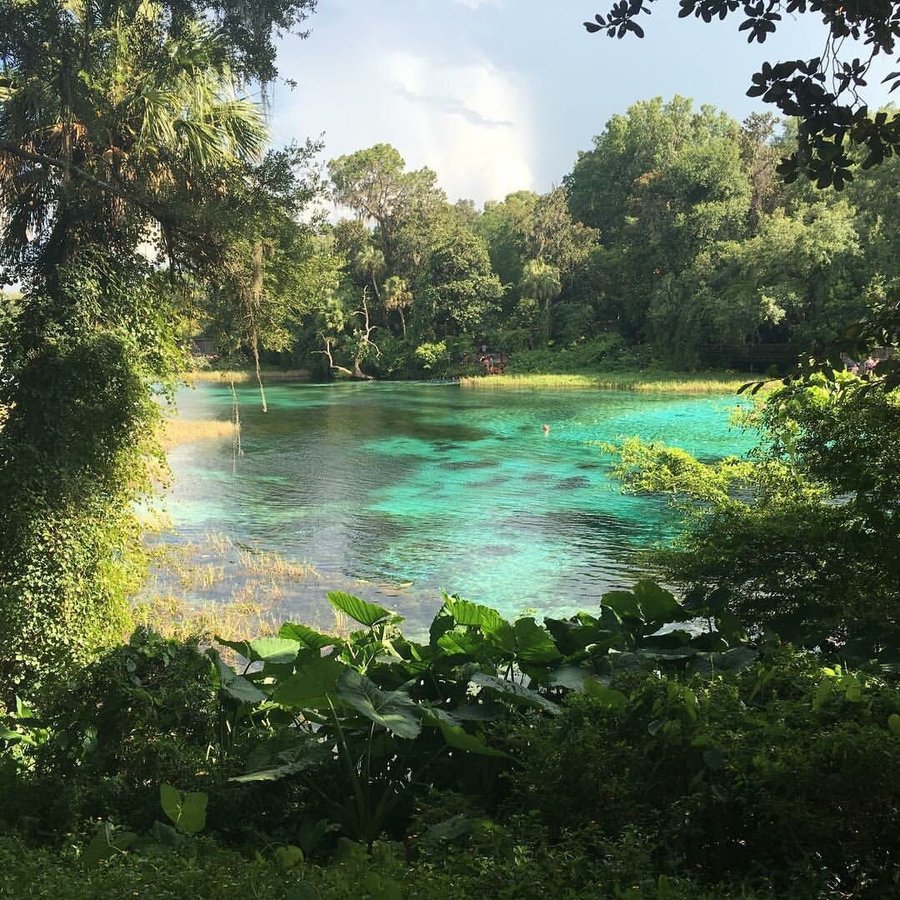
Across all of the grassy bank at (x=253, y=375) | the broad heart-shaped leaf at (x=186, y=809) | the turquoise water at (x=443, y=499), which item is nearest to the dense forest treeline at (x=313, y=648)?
the broad heart-shaped leaf at (x=186, y=809)

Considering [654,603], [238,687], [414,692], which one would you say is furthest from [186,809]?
[654,603]

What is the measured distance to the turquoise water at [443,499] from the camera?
1073 cm

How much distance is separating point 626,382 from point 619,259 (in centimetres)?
983

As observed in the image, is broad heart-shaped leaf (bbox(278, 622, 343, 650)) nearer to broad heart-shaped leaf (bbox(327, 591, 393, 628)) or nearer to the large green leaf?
broad heart-shaped leaf (bbox(327, 591, 393, 628))

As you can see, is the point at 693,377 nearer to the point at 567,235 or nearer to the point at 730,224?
the point at 730,224

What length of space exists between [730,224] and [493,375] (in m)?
14.2

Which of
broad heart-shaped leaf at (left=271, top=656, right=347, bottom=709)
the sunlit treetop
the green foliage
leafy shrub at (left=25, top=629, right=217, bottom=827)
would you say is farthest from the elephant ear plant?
the sunlit treetop

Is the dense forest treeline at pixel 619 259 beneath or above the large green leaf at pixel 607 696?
above

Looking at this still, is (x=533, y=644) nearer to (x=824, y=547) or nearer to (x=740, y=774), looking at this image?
(x=740, y=774)

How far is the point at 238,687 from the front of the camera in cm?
326

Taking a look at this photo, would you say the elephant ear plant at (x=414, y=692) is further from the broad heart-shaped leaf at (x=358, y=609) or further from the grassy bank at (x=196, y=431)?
the grassy bank at (x=196, y=431)

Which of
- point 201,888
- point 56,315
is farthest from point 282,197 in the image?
point 201,888

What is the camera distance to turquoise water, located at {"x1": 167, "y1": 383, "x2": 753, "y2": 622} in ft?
35.2

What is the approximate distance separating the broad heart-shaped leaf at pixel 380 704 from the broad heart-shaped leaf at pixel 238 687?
487mm
